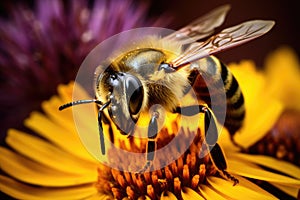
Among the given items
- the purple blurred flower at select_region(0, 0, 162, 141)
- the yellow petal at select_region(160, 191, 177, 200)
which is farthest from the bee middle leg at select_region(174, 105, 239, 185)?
the purple blurred flower at select_region(0, 0, 162, 141)

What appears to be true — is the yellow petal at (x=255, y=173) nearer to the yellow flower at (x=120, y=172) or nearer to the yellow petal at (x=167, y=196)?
the yellow flower at (x=120, y=172)

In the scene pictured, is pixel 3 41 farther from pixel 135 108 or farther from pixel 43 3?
pixel 135 108

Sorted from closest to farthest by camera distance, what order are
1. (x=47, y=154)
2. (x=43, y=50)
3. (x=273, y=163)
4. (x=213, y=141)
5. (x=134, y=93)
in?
(x=134, y=93) < (x=213, y=141) < (x=273, y=163) < (x=47, y=154) < (x=43, y=50)

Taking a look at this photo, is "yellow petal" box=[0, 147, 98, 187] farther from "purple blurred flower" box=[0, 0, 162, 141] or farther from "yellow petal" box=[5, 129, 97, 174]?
"purple blurred flower" box=[0, 0, 162, 141]

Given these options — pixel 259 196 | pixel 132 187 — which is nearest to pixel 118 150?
pixel 132 187

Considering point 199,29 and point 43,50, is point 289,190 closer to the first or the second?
point 199,29

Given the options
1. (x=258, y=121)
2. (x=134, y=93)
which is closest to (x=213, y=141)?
(x=134, y=93)

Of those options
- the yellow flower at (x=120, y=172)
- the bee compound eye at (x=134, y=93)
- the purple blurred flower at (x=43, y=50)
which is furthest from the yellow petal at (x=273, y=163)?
the purple blurred flower at (x=43, y=50)
